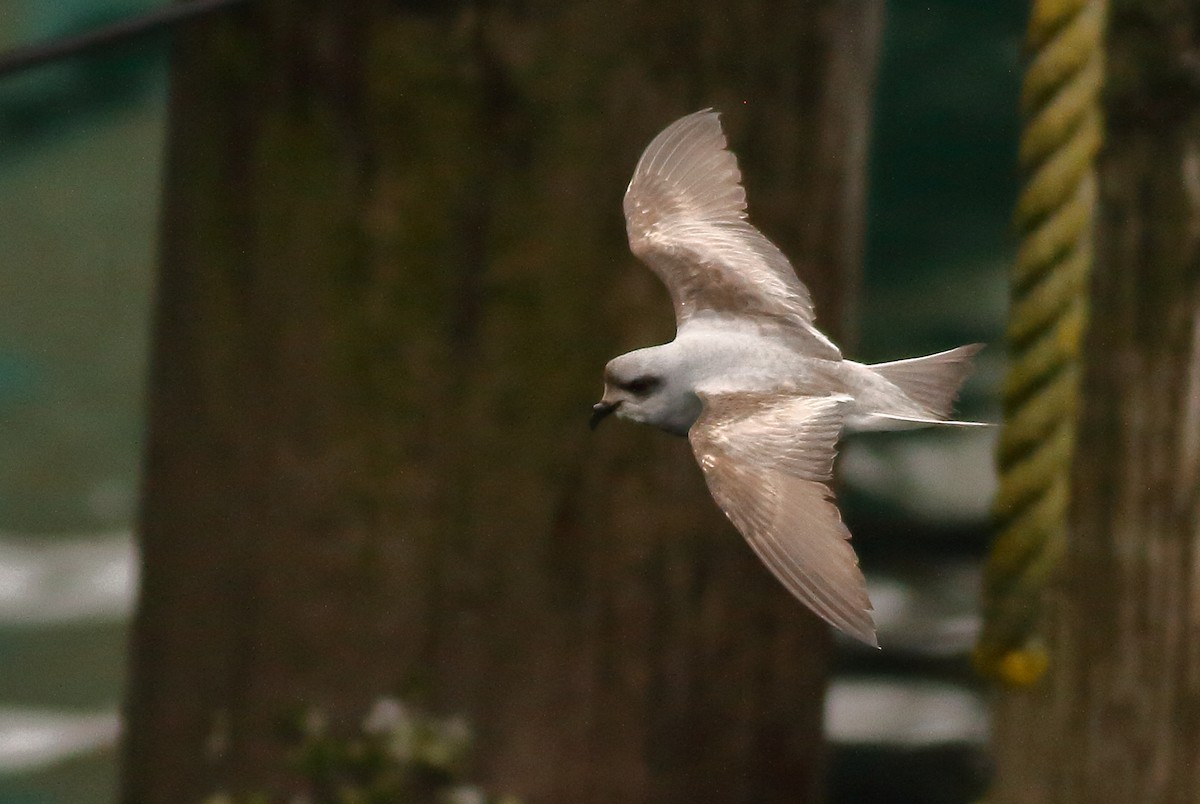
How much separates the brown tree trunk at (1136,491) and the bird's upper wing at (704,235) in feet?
1.46

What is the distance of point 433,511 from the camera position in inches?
27.5

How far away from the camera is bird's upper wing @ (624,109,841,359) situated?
0.92 feet

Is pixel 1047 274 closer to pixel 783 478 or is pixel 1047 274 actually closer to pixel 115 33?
pixel 783 478

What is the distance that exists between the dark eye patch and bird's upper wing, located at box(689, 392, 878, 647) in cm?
1

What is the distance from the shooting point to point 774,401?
9.6 inches

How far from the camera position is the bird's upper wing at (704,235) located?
280 millimetres

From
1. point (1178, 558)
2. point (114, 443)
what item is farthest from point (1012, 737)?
point (114, 443)

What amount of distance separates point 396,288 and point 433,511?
6.2 inches

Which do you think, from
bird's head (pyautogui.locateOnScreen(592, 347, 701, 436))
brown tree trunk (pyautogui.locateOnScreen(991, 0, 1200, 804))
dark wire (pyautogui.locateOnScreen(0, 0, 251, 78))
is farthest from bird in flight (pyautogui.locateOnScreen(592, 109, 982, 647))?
brown tree trunk (pyautogui.locateOnScreen(991, 0, 1200, 804))

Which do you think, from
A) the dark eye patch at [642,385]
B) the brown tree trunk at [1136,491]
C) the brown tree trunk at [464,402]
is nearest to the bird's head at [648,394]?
the dark eye patch at [642,385]

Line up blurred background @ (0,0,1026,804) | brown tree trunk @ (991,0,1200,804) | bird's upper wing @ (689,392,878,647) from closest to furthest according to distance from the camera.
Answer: bird's upper wing @ (689,392,878,647) < brown tree trunk @ (991,0,1200,804) < blurred background @ (0,0,1026,804)

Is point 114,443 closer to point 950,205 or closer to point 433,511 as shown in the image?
point 433,511

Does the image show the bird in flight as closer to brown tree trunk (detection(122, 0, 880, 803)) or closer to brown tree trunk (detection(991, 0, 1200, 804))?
brown tree trunk (detection(122, 0, 880, 803))

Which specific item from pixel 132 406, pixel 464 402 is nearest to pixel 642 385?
pixel 464 402
